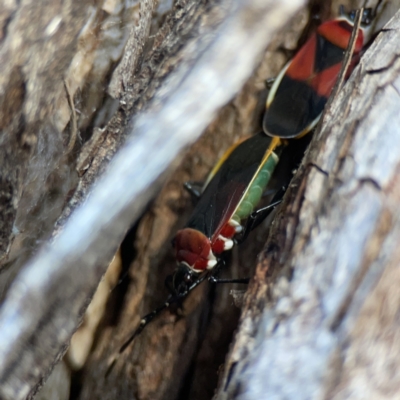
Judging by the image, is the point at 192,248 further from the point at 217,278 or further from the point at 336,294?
the point at 336,294

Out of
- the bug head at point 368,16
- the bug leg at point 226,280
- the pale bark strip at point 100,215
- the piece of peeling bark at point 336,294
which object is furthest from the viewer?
the bug head at point 368,16

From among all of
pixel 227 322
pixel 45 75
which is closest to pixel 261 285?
pixel 227 322

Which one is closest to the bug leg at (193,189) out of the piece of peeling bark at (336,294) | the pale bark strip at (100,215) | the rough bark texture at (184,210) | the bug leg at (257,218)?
the rough bark texture at (184,210)

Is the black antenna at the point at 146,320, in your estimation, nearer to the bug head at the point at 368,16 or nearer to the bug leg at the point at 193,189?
the bug leg at the point at 193,189

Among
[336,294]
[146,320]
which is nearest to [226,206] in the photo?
[146,320]

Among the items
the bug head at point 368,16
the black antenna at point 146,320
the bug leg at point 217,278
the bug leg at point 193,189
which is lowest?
the bug leg at point 217,278

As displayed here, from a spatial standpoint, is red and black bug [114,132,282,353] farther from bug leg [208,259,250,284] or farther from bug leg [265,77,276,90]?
bug leg [265,77,276,90]
